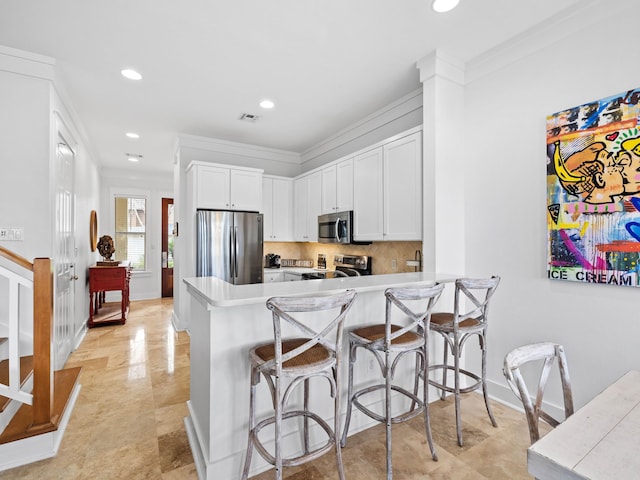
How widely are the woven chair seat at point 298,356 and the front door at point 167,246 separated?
254 inches

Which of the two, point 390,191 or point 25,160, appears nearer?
point 25,160

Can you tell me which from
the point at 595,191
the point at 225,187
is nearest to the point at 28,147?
the point at 225,187

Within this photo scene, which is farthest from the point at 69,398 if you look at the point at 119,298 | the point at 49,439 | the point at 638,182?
the point at 119,298

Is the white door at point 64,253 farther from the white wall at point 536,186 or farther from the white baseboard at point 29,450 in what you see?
the white wall at point 536,186

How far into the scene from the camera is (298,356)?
1.62 m

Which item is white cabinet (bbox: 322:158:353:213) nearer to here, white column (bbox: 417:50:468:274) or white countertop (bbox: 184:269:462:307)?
white column (bbox: 417:50:468:274)

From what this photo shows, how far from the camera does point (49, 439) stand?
6.43 ft

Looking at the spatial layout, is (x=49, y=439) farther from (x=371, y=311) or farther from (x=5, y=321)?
(x=371, y=311)

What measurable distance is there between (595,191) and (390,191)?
5.25 feet

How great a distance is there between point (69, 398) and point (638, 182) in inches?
165

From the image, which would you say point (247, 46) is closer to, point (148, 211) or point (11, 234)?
point (11, 234)

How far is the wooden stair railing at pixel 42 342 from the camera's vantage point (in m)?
1.94

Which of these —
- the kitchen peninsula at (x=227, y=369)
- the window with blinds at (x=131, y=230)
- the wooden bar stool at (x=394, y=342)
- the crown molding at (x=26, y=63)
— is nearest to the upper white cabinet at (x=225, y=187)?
the crown molding at (x=26, y=63)

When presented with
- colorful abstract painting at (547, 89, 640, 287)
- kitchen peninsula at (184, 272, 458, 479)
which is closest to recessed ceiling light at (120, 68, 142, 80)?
kitchen peninsula at (184, 272, 458, 479)
